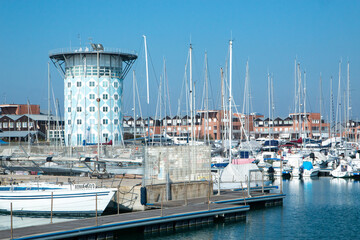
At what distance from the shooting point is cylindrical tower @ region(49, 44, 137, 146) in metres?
85.1

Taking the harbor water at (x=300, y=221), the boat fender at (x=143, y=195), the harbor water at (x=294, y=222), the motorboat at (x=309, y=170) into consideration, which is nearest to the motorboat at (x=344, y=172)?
the motorboat at (x=309, y=170)

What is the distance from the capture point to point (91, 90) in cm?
8588

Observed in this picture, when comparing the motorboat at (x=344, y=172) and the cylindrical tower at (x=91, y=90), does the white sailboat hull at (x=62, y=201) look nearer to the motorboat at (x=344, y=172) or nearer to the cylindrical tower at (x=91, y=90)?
the motorboat at (x=344, y=172)

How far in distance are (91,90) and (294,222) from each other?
5846cm

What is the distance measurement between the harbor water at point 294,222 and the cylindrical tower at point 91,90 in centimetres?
4628

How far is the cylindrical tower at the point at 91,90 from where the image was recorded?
279ft

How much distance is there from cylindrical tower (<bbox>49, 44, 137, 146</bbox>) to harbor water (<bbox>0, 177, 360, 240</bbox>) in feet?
152

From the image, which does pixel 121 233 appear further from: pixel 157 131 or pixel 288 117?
pixel 288 117

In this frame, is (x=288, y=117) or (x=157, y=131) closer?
(x=157, y=131)

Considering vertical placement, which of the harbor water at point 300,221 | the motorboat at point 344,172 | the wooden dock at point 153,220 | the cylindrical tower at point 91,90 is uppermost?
the cylindrical tower at point 91,90

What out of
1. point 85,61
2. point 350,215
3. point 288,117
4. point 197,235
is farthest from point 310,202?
point 288,117

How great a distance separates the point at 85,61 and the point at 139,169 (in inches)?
1481

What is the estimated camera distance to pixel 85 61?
267ft

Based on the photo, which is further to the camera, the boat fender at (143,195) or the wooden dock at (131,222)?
the boat fender at (143,195)
